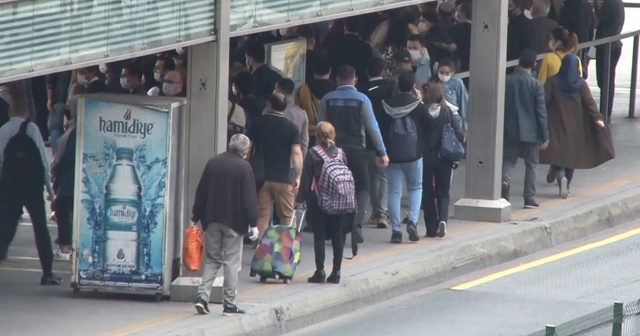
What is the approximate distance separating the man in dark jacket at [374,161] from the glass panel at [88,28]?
3055 millimetres

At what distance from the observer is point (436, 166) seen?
606 inches

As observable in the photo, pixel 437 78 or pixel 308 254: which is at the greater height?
pixel 437 78

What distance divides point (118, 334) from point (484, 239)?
4.85m

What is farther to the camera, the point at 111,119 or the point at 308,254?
the point at 308,254

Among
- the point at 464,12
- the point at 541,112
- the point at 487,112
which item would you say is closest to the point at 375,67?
the point at 487,112

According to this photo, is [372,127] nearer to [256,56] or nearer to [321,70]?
[321,70]

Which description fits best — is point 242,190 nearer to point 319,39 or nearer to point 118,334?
point 118,334

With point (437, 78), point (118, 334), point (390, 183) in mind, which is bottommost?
point (118, 334)

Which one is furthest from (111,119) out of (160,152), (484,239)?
(484,239)

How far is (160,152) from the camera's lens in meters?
12.6

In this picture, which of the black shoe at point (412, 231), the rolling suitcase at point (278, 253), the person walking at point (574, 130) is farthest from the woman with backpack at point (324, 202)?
the person walking at point (574, 130)

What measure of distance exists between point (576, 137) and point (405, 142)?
3.08 metres

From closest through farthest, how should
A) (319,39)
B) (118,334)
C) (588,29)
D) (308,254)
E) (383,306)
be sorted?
1. (118,334)
2. (383,306)
3. (308,254)
4. (319,39)
5. (588,29)

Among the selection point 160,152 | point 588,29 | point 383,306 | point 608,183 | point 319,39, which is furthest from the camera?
point 588,29
